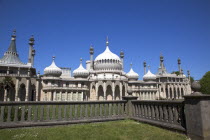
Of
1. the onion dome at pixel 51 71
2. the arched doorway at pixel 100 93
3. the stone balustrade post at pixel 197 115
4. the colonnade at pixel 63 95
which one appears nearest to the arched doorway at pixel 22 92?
the colonnade at pixel 63 95

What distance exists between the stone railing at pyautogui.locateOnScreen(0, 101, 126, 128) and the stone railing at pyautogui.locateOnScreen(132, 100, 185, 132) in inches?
54.8

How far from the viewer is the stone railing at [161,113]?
811 cm

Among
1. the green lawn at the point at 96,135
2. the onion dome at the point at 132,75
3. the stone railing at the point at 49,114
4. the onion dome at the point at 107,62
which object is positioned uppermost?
the onion dome at the point at 107,62

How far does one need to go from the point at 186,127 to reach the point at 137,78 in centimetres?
5098

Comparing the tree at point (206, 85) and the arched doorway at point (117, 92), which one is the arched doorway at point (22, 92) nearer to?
the arched doorway at point (117, 92)

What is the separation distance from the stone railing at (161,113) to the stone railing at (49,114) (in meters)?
1.39

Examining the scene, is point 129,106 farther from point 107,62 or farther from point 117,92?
point 107,62

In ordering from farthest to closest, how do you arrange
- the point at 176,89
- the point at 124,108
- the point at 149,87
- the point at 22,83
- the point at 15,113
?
1. the point at 176,89
2. the point at 149,87
3. the point at 22,83
4. the point at 124,108
5. the point at 15,113

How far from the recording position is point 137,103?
1213cm

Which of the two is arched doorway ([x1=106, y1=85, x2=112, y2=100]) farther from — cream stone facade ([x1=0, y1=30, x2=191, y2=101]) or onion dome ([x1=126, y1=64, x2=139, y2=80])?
onion dome ([x1=126, y1=64, x2=139, y2=80])

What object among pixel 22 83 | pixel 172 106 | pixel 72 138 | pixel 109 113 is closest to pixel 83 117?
pixel 109 113

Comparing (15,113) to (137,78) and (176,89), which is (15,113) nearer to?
(137,78)

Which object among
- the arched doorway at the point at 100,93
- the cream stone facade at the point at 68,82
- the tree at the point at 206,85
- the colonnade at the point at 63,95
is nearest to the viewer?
the cream stone facade at the point at 68,82

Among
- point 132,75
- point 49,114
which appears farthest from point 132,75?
point 49,114
